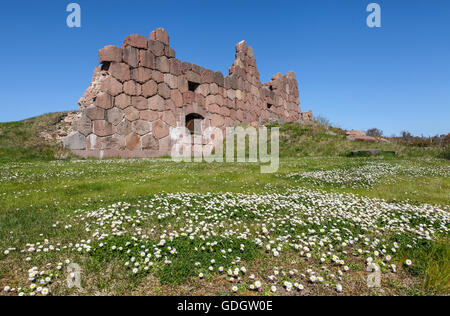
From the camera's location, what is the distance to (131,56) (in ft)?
50.8

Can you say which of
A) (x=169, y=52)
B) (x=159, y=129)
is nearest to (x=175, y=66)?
(x=169, y=52)

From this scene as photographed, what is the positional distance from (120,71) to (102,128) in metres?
3.53

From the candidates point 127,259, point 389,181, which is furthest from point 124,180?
point 389,181

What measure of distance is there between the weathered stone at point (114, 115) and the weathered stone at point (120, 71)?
1858mm

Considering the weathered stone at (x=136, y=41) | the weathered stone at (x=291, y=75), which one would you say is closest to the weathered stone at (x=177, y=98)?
the weathered stone at (x=136, y=41)

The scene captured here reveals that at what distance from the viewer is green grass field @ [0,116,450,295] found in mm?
3031

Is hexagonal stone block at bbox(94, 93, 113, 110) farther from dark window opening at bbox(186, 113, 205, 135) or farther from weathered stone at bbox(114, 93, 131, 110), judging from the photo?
dark window opening at bbox(186, 113, 205, 135)

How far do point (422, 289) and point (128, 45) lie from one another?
55.6ft

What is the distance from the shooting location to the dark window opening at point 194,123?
1958 centimetres

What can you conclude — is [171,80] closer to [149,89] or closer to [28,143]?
[149,89]

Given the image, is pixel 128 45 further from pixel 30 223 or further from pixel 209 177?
pixel 30 223

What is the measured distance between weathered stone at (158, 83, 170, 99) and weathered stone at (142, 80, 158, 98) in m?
0.29

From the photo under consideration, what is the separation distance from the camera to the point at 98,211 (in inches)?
196

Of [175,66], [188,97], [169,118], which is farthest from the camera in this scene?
[188,97]
